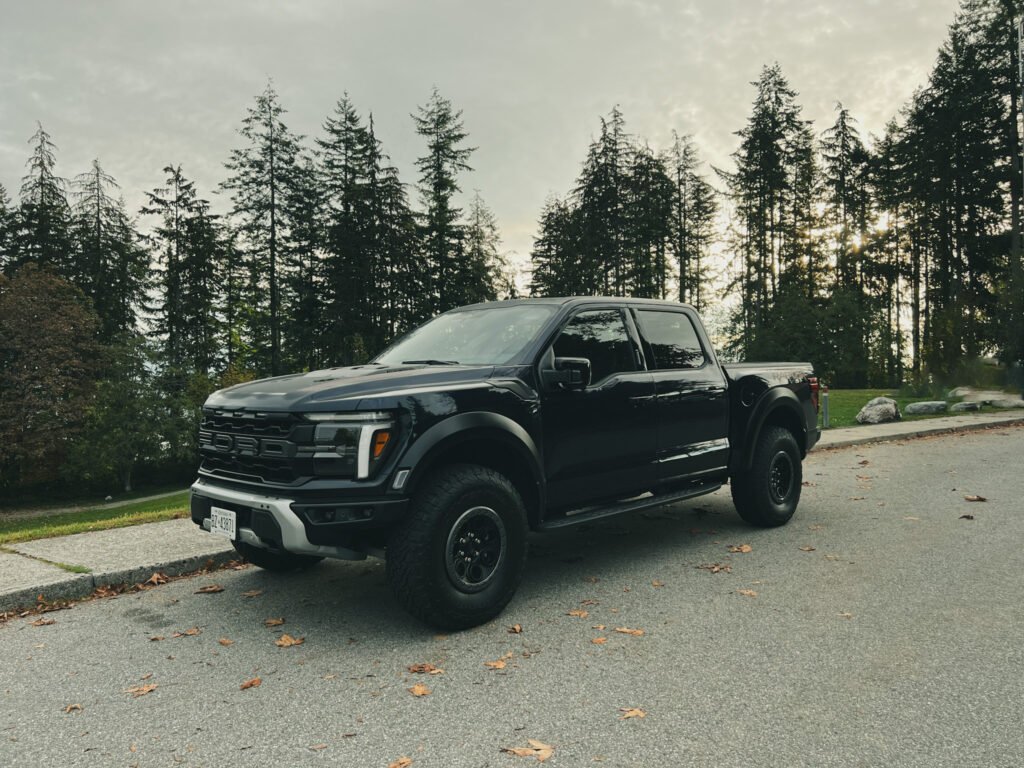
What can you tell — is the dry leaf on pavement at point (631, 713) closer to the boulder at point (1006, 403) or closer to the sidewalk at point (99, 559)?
the sidewalk at point (99, 559)

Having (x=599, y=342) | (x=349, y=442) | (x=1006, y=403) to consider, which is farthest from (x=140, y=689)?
(x=1006, y=403)

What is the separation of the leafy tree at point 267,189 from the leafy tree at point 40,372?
9.32 meters

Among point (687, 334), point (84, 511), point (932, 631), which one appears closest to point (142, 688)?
point (932, 631)

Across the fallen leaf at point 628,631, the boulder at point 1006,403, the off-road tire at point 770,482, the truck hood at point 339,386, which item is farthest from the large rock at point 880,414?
the truck hood at point 339,386

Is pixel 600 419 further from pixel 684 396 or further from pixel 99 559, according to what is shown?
pixel 99 559

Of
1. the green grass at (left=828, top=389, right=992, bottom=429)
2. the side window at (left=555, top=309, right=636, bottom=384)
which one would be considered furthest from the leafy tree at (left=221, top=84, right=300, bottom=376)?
the side window at (left=555, top=309, right=636, bottom=384)

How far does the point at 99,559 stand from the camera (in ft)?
18.9

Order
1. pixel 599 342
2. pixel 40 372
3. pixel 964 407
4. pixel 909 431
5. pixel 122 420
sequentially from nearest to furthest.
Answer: pixel 599 342 < pixel 909 431 < pixel 964 407 < pixel 40 372 < pixel 122 420

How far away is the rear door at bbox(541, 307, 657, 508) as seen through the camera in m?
4.86

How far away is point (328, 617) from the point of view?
4.57 metres

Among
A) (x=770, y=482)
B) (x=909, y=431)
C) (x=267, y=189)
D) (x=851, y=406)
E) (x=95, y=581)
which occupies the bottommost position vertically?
(x=95, y=581)

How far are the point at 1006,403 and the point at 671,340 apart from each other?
1816cm

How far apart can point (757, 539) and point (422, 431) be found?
143 inches

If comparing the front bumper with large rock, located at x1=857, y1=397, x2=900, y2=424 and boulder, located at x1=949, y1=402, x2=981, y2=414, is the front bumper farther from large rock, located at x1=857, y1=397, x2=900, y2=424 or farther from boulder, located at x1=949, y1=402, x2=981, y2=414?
boulder, located at x1=949, y1=402, x2=981, y2=414
